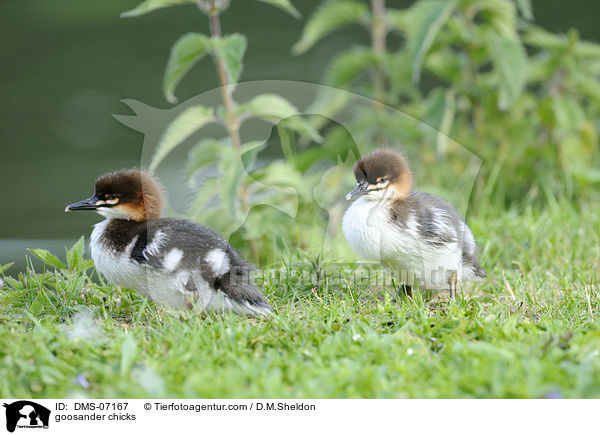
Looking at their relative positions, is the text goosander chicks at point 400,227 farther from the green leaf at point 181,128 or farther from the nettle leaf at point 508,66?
the nettle leaf at point 508,66

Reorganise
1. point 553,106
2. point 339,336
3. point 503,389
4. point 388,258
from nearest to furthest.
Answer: point 503,389 → point 339,336 → point 388,258 → point 553,106

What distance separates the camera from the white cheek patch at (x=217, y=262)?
→ 3207 mm

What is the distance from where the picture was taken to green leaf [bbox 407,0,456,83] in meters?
4.43

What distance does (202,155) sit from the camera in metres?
3.93

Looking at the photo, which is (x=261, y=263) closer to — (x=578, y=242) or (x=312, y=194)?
(x=312, y=194)

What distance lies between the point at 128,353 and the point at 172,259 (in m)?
0.63

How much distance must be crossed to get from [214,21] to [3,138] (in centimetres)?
461

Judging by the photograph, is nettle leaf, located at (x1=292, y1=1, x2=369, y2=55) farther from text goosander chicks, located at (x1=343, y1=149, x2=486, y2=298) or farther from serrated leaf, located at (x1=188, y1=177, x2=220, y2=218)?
text goosander chicks, located at (x1=343, y1=149, x2=486, y2=298)

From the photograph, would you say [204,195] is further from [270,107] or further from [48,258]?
[48,258]

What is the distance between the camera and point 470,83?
5.30 metres

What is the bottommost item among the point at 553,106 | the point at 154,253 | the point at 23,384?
the point at 23,384

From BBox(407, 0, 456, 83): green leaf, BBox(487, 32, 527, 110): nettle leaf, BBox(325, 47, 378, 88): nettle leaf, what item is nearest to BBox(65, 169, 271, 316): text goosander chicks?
BBox(407, 0, 456, 83): green leaf

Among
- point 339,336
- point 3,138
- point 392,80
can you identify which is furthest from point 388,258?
point 3,138
